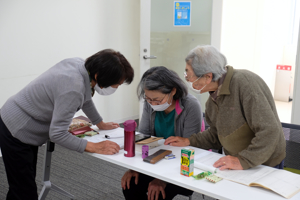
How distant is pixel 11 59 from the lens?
314 cm

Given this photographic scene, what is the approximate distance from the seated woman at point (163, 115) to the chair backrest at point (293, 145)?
20.2 inches

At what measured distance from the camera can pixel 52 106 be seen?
159cm

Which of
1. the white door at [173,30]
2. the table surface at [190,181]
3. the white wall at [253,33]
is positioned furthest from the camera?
the white wall at [253,33]

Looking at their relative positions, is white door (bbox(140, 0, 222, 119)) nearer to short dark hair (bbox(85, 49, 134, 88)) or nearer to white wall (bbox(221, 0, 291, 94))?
white wall (bbox(221, 0, 291, 94))

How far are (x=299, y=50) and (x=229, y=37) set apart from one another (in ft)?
8.17

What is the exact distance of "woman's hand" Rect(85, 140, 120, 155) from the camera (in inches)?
63.2

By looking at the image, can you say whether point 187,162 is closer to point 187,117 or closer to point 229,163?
point 229,163

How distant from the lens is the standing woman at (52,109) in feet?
4.91

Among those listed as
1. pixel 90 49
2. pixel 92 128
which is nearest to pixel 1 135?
pixel 92 128

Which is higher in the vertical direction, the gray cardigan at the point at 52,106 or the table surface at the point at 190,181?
the gray cardigan at the point at 52,106

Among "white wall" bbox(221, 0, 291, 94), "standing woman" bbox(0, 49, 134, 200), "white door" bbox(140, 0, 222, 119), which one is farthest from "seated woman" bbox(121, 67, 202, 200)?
"white wall" bbox(221, 0, 291, 94)

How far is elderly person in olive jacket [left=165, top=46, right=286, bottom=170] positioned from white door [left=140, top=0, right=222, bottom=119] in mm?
2115

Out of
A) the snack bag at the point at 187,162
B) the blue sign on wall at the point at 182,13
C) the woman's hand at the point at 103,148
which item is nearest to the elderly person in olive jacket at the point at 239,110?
the snack bag at the point at 187,162

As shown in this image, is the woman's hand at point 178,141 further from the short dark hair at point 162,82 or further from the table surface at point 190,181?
the short dark hair at point 162,82
